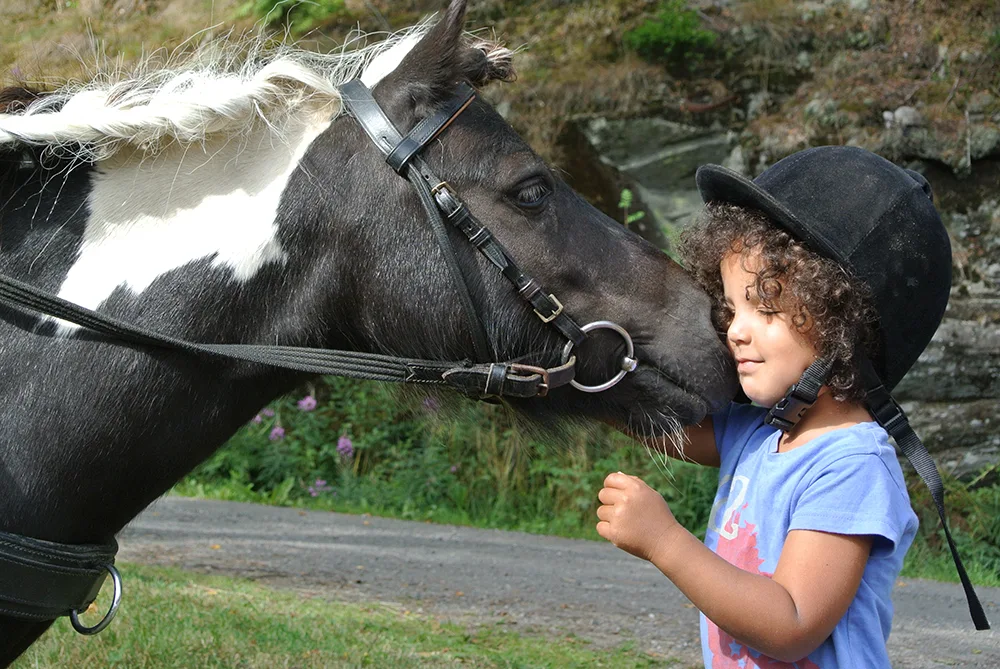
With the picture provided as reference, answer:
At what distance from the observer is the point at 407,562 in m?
6.04

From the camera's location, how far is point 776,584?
185 cm

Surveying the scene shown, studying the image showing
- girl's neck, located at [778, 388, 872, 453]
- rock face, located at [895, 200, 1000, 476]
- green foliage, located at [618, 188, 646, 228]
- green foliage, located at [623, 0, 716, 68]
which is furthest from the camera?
green foliage, located at [623, 0, 716, 68]

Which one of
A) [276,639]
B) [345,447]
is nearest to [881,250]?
[276,639]

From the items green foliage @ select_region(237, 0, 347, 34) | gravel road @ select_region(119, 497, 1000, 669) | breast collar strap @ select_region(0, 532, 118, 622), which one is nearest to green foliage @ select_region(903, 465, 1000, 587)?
gravel road @ select_region(119, 497, 1000, 669)

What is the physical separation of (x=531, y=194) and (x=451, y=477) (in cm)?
607

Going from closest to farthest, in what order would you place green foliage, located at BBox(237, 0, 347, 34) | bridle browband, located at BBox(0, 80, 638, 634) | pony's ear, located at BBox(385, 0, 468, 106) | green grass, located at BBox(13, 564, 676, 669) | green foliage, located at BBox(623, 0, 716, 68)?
bridle browband, located at BBox(0, 80, 638, 634), pony's ear, located at BBox(385, 0, 468, 106), green grass, located at BBox(13, 564, 676, 669), green foliage, located at BBox(623, 0, 716, 68), green foliage, located at BBox(237, 0, 347, 34)

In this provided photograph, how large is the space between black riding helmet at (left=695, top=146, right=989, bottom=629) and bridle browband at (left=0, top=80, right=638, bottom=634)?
429 millimetres

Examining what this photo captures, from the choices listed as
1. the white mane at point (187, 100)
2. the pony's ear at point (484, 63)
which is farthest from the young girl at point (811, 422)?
the white mane at point (187, 100)

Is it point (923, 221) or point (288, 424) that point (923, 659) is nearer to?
point (923, 221)

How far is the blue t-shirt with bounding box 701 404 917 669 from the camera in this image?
1.87 metres

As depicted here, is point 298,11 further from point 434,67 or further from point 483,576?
point 434,67

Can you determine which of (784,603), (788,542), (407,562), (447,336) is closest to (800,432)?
(788,542)

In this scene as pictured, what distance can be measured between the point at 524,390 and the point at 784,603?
2.29ft

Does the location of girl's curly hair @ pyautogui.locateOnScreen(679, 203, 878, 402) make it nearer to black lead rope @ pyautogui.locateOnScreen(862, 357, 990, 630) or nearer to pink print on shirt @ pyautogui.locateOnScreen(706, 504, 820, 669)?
black lead rope @ pyautogui.locateOnScreen(862, 357, 990, 630)
